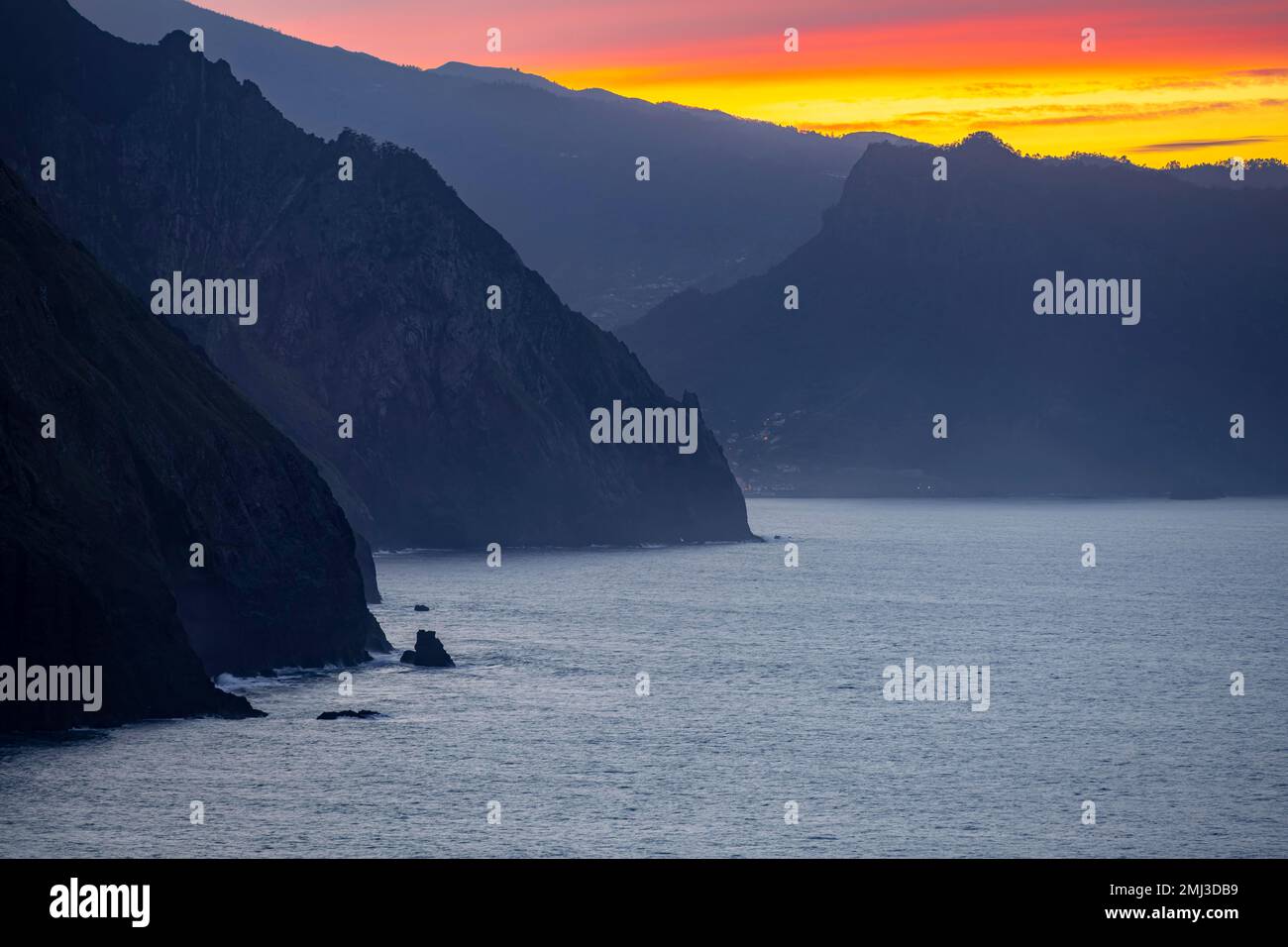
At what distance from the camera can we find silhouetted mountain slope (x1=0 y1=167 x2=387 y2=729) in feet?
270

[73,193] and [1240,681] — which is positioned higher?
[73,193]

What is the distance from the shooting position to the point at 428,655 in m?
117

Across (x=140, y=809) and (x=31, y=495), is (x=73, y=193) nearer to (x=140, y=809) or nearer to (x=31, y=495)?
(x=31, y=495)

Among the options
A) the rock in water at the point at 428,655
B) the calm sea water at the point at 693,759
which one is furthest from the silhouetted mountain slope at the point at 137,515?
the rock in water at the point at 428,655

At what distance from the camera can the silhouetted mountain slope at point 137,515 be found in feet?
270

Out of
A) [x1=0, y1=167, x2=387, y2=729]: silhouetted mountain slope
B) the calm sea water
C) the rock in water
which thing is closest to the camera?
the calm sea water

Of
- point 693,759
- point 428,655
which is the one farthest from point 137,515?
point 693,759

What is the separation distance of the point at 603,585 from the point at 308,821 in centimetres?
12036

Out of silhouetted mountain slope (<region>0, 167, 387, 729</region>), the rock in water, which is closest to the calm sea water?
the rock in water

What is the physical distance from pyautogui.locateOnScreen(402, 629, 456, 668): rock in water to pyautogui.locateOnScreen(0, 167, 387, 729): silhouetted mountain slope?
11.7 ft

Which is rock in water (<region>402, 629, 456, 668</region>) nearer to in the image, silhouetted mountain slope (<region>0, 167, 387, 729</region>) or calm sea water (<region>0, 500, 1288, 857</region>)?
calm sea water (<region>0, 500, 1288, 857</region>)

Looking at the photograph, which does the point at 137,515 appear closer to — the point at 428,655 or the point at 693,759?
the point at 428,655

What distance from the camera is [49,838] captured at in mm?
66125
